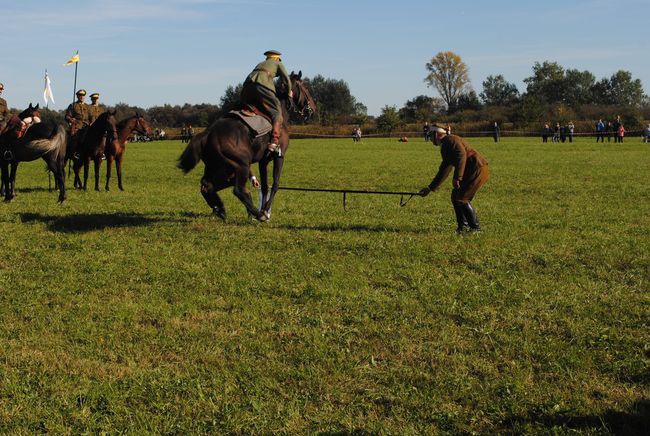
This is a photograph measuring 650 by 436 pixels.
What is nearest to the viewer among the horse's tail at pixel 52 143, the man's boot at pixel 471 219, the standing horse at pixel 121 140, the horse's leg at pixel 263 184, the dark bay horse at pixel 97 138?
the man's boot at pixel 471 219

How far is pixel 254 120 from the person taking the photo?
1170 cm

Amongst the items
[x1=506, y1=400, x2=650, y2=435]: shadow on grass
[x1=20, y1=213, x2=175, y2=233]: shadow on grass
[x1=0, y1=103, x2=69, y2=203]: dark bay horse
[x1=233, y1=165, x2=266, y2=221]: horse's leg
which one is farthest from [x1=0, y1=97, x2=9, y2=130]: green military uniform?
[x1=506, y1=400, x2=650, y2=435]: shadow on grass

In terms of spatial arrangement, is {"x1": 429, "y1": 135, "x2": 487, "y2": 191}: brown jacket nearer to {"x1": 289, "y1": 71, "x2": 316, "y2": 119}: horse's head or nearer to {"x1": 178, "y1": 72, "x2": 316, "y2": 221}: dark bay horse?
{"x1": 178, "y1": 72, "x2": 316, "y2": 221}: dark bay horse

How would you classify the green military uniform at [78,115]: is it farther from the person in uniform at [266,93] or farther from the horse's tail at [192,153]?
the horse's tail at [192,153]

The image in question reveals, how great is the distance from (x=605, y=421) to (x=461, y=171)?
A: 21.4ft

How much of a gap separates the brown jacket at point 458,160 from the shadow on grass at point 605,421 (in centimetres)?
636

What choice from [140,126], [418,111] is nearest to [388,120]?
[418,111]

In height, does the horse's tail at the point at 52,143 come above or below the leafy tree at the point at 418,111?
below

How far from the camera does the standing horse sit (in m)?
18.8

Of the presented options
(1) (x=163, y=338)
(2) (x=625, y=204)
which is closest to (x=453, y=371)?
(1) (x=163, y=338)

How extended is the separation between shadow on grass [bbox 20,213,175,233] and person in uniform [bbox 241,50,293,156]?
2731 mm

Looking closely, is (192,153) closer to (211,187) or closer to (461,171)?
(211,187)

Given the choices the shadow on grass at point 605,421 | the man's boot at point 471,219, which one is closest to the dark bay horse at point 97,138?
the man's boot at point 471,219

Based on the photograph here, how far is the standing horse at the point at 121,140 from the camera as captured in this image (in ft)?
61.6
